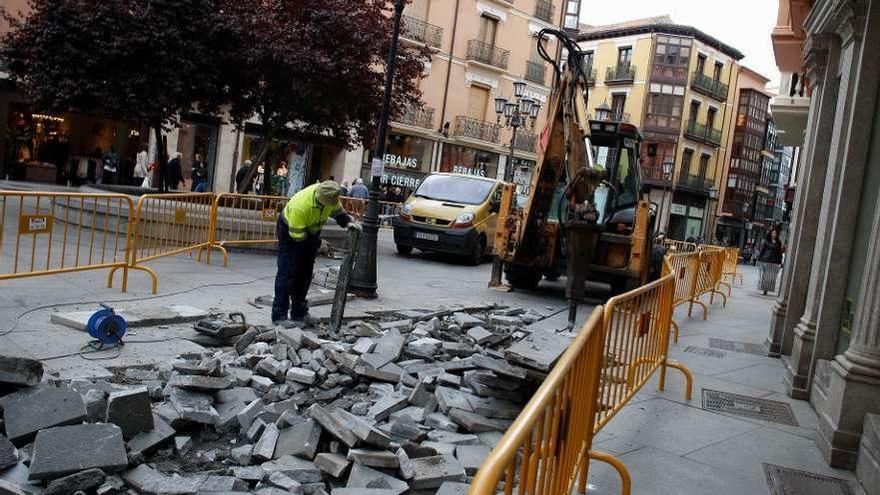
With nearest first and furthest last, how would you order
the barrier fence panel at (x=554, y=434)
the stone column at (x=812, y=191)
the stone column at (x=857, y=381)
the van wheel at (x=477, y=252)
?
the barrier fence panel at (x=554, y=434)
the stone column at (x=857, y=381)
the stone column at (x=812, y=191)
the van wheel at (x=477, y=252)

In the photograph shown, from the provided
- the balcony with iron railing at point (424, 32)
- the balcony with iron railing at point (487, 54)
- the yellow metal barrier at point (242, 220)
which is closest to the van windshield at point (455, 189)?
the yellow metal barrier at point (242, 220)

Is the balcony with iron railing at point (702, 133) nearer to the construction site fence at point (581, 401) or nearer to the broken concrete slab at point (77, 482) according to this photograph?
the construction site fence at point (581, 401)

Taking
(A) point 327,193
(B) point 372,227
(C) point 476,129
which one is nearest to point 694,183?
(C) point 476,129

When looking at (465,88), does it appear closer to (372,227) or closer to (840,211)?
(372,227)

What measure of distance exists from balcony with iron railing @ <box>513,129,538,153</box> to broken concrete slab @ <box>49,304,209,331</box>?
31.0 m

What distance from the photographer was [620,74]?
48656 mm

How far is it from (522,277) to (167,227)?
6225 millimetres

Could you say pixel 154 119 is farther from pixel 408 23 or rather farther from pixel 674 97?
pixel 674 97

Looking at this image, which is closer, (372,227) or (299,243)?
(299,243)

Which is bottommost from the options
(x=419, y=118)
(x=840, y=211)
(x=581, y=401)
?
(x=581, y=401)

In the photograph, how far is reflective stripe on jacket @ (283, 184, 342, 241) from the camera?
719cm

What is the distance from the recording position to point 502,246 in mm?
11797

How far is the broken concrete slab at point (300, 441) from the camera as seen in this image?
13.7ft

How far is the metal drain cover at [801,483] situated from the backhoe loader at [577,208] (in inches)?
177
